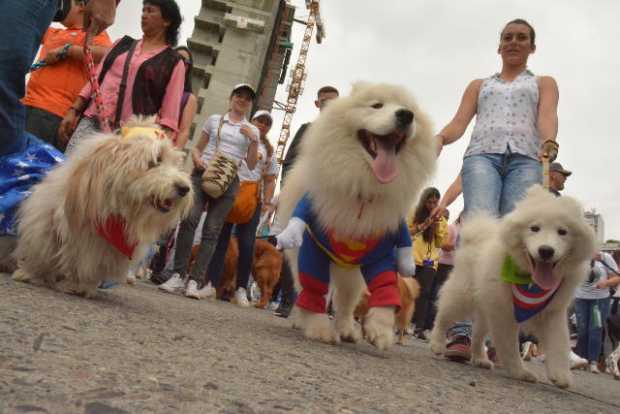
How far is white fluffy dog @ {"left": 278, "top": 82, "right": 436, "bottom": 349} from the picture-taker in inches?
126

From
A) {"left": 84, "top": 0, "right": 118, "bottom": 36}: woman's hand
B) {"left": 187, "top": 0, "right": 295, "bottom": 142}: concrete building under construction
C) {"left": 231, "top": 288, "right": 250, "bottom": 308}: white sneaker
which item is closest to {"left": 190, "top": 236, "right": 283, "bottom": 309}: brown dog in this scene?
{"left": 231, "top": 288, "right": 250, "bottom": 308}: white sneaker

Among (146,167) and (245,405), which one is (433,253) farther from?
(245,405)

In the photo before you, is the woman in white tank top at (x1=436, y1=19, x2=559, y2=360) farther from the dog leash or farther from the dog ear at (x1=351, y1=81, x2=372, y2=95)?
the dog leash

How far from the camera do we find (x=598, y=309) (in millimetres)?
8844

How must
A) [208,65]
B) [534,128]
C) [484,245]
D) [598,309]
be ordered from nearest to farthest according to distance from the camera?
[484,245]
[534,128]
[598,309]
[208,65]

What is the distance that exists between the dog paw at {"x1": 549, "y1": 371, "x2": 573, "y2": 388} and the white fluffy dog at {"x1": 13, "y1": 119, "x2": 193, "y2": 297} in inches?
96.9

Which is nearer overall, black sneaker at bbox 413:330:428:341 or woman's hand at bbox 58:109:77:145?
woman's hand at bbox 58:109:77:145

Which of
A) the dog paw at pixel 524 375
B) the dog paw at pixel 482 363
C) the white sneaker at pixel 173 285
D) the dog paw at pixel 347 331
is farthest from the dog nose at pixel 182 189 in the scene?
the white sneaker at pixel 173 285

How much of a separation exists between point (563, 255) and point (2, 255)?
135 inches

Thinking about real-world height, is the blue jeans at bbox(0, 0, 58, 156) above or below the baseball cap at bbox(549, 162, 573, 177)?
below

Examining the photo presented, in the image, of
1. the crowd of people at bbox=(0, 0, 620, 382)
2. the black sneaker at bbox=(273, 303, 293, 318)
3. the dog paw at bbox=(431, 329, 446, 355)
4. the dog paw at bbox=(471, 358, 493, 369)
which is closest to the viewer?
the crowd of people at bbox=(0, 0, 620, 382)

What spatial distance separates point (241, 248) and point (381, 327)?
3578 mm

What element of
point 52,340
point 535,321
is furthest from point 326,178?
point 52,340

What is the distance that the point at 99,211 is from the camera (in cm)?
304
